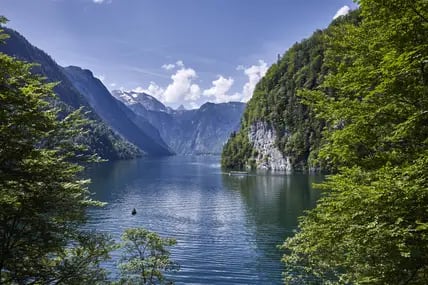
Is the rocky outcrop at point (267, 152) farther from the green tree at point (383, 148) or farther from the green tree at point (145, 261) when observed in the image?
the green tree at point (383, 148)

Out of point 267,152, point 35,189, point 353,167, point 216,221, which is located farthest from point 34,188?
point 267,152

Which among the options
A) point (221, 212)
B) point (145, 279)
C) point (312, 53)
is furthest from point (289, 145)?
point (145, 279)

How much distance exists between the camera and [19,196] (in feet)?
45.1

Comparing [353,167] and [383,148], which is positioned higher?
[383,148]

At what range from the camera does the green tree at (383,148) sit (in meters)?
11.0

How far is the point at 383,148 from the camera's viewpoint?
14625mm

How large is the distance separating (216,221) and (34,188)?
5088 centimetres

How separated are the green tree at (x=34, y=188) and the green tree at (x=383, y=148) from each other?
9.84 meters

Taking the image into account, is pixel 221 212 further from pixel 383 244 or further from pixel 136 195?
pixel 383 244

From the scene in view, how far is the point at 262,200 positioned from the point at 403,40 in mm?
72633

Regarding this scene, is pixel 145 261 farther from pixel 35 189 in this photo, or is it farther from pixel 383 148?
pixel 383 148

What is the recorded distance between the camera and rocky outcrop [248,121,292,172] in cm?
17614

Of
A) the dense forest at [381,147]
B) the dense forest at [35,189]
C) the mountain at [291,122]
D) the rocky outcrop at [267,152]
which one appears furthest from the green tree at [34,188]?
the rocky outcrop at [267,152]

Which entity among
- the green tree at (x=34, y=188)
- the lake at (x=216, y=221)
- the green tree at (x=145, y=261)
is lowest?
the lake at (x=216, y=221)
